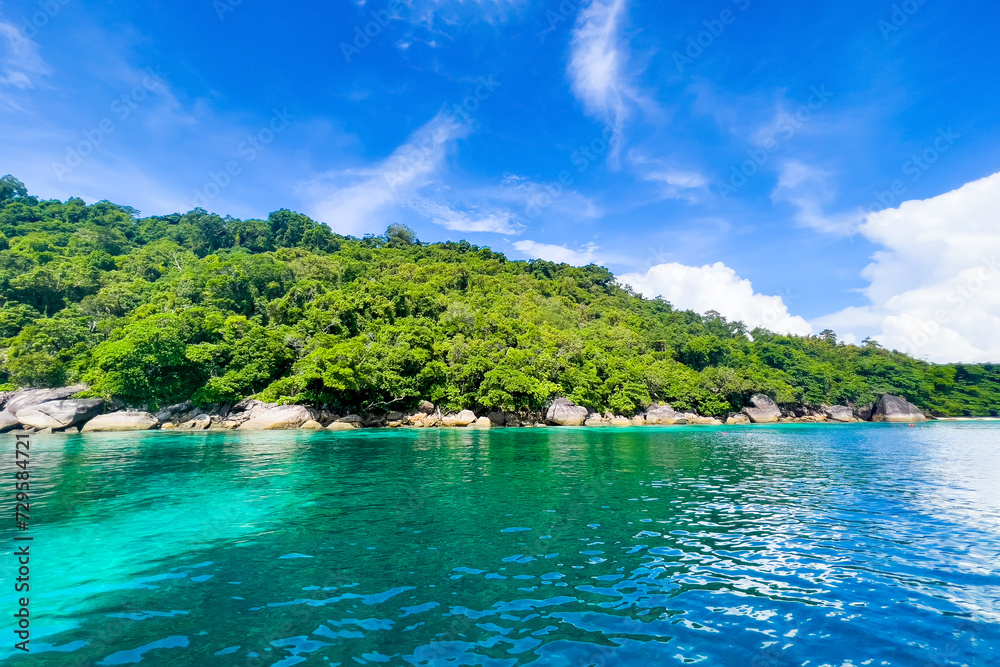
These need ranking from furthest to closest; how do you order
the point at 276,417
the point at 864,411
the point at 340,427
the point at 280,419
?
1. the point at 864,411
2. the point at 340,427
3. the point at 276,417
4. the point at 280,419

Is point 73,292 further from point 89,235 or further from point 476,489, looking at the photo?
point 476,489

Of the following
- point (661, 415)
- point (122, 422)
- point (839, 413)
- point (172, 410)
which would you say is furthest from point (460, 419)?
point (839, 413)

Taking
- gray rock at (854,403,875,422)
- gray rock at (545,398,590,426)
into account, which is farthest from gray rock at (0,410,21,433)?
gray rock at (854,403,875,422)

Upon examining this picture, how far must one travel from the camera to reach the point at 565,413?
58406mm

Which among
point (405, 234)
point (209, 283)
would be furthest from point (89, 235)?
point (405, 234)

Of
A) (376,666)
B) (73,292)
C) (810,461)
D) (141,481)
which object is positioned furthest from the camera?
(73,292)

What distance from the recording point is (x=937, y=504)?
502 inches

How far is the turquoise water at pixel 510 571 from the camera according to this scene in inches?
205

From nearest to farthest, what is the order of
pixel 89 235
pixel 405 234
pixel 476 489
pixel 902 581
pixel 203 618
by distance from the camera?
pixel 203 618
pixel 902 581
pixel 476 489
pixel 89 235
pixel 405 234

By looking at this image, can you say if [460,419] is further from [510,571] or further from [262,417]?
[510,571]

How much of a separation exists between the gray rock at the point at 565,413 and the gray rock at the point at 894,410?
6499cm

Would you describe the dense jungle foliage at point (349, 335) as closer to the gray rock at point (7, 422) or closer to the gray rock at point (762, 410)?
the gray rock at point (762, 410)

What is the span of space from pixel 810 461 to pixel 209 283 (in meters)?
70.6

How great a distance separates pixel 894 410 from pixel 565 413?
70.0 m
